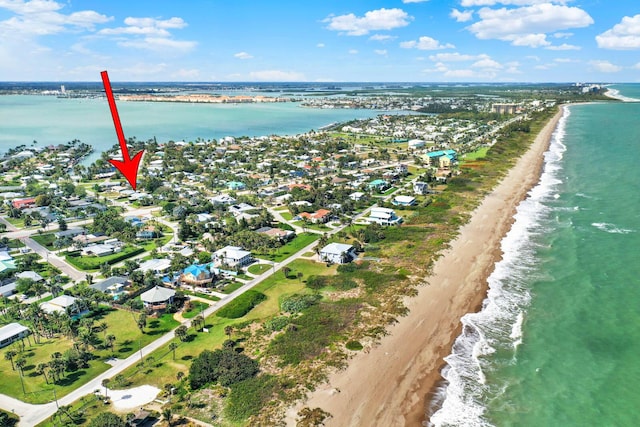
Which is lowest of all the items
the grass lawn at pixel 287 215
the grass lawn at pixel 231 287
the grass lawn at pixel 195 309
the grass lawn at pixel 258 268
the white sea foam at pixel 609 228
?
the grass lawn at pixel 195 309

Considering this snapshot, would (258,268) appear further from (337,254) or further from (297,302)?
(297,302)

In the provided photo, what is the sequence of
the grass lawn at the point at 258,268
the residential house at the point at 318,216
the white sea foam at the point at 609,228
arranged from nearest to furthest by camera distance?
1. the grass lawn at the point at 258,268
2. the white sea foam at the point at 609,228
3. the residential house at the point at 318,216

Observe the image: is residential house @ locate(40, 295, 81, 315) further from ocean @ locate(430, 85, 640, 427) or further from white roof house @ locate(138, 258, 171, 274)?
ocean @ locate(430, 85, 640, 427)

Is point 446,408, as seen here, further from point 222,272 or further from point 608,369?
point 222,272

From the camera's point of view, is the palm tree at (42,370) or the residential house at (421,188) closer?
the palm tree at (42,370)

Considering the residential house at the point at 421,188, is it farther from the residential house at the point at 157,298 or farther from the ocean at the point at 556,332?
the residential house at the point at 157,298

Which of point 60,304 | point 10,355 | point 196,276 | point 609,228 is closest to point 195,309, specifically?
point 196,276

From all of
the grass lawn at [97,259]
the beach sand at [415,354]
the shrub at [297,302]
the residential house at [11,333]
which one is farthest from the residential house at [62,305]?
A: the beach sand at [415,354]

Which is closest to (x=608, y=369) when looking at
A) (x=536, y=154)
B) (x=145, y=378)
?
(x=145, y=378)
